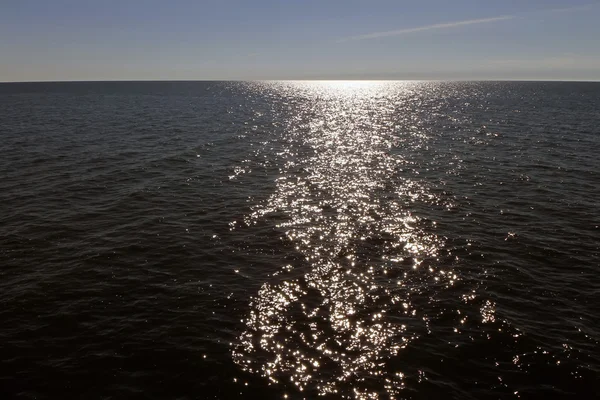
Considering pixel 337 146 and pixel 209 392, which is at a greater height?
pixel 337 146

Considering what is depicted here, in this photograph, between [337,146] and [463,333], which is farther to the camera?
[337,146]

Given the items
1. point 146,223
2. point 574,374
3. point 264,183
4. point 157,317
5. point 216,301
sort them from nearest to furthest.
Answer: point 574,374 → point 157,317 → point 216,301 → point 146,223 → point 264,183

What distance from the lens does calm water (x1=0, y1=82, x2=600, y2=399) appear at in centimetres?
1670

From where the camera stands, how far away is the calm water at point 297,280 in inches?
658

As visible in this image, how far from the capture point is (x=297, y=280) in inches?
951

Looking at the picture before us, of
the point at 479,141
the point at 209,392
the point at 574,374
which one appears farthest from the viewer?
the point at 479,141

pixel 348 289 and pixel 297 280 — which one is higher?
pixel 297 280

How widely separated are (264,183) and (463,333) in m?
29.3

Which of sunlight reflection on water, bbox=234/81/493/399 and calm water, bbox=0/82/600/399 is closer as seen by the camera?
Result: calm water, bbox=0/82/600/399

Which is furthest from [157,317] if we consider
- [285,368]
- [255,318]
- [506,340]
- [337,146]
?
[337,146]

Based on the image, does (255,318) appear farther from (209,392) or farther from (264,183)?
(264,183)

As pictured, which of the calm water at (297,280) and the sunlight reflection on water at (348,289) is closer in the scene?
the calm water at (297,280)

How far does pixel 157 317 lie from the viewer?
2047cm

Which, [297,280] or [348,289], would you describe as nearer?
[348,289]
